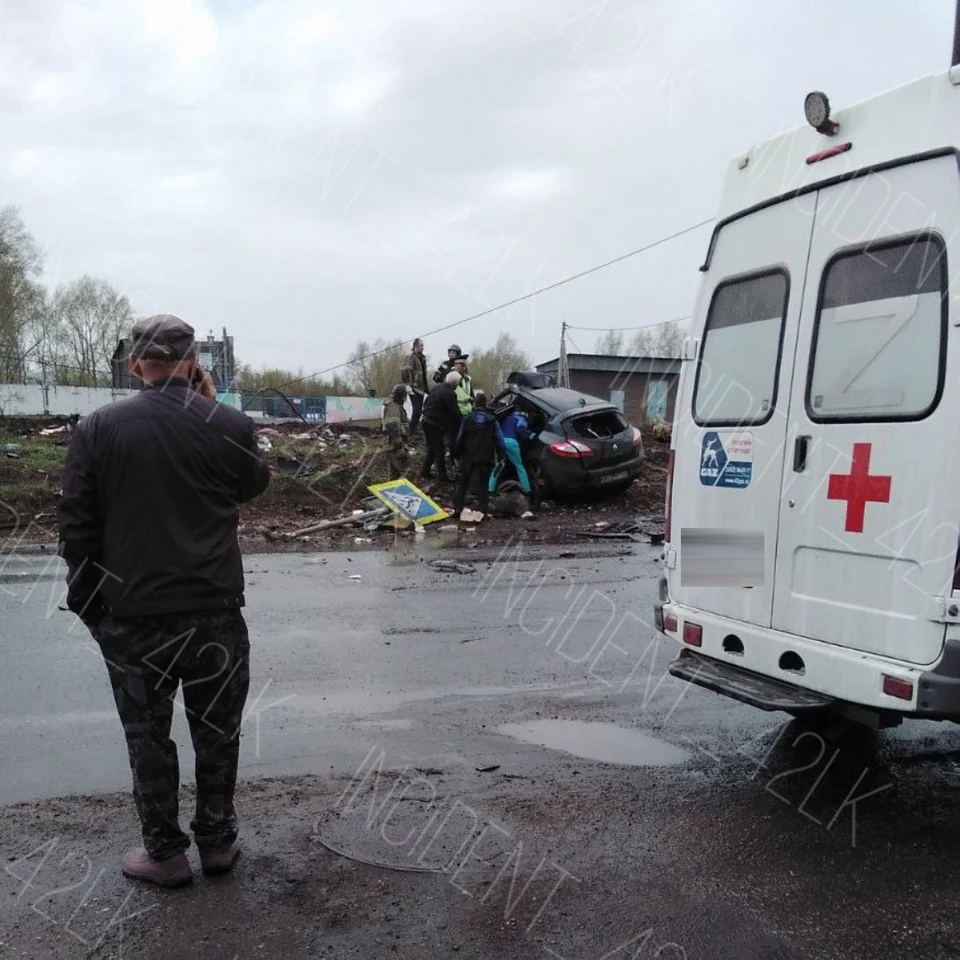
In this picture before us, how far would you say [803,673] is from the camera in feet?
12.1

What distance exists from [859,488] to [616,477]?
10.1 metres

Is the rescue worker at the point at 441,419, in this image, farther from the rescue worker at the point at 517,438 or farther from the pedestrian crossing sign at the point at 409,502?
the pedestrian crossing sign at the point at 409,502

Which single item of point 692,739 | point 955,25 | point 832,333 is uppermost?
point 955,25

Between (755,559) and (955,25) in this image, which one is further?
(955,25)

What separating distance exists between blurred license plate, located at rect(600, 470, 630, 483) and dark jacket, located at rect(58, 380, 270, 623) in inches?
420

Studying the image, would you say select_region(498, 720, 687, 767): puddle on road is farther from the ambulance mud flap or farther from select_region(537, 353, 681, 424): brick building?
select_region(537, 353, 681, 424): brick building

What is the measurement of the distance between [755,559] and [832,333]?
3.49ft

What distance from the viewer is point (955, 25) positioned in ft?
16.1

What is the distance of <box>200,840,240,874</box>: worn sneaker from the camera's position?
10.2ft

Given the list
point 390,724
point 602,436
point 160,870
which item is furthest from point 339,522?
point 160,870

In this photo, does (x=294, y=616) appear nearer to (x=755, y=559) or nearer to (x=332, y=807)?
(x=332, y=807)

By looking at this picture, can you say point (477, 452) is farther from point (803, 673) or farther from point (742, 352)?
point (803, 673)

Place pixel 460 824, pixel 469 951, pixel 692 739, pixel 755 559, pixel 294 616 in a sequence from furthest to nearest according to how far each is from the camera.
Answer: pixel 294 616 < pixel 692 739 < pixel 755 559 < pixel 460 824 < pixel 469 951

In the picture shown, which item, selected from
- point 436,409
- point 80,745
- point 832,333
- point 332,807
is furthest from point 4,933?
point 436,409
